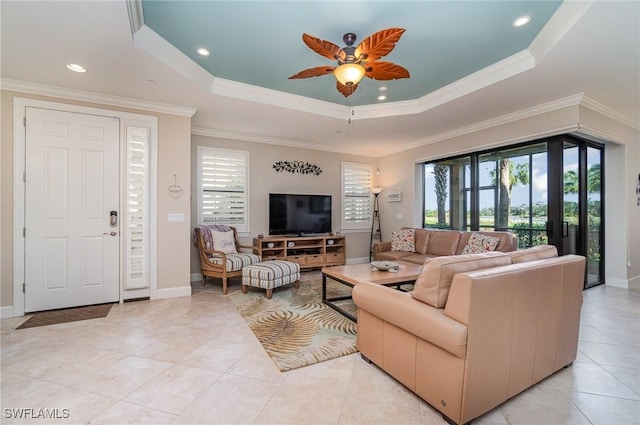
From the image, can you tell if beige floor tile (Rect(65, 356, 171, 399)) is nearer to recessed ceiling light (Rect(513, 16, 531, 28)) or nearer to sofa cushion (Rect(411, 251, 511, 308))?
sofa cushion (Rect(411, 251, 511, 308))

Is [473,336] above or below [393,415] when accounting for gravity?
above

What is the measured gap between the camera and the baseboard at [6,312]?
3.12 metres

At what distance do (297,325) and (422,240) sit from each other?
319 cm

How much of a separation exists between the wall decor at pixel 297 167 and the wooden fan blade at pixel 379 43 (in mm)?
3497

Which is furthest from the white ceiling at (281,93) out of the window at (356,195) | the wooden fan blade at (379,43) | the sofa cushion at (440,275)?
the sofa cushion at (440,275)

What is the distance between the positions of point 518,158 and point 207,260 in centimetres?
508

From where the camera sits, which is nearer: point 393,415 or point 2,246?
point 393,415

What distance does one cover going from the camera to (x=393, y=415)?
1.64 meters

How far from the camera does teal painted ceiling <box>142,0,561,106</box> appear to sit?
2.23 meters

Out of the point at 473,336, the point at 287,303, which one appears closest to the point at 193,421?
the point at 473,336

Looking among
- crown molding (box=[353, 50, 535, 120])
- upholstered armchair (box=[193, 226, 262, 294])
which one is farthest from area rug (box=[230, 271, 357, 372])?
crown molding (box=[353, 50, 535, 120])

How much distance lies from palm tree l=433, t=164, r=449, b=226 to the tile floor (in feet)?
9.68

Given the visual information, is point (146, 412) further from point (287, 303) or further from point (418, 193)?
point (418, 193)

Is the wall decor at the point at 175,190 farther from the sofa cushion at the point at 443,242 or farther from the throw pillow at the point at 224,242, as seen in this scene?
the sofa cushion at the point at 443,242
